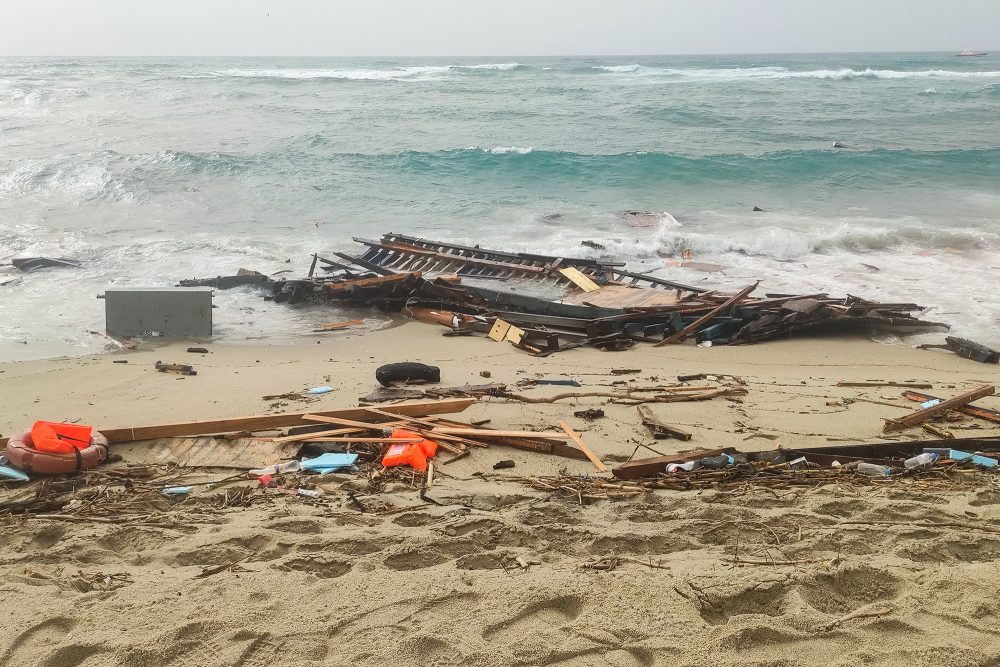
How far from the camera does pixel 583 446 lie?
625 centimetres

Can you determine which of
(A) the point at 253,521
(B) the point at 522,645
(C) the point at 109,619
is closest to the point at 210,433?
(A) the point at 253,521

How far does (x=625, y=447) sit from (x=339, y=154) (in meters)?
24.4

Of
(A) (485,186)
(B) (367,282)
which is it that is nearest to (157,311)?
(B) (367,282)

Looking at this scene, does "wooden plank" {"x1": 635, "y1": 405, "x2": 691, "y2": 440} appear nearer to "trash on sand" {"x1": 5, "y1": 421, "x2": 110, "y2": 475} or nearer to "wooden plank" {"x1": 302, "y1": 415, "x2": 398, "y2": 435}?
"wooden plank" {"x1": 302, "y1": 415, "x2": 398, "y2": 435}

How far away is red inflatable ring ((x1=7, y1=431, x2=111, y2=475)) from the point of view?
18.4 ft

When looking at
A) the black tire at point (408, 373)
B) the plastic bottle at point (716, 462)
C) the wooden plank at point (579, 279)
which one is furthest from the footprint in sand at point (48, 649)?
the wooden plank at point (579, 279)

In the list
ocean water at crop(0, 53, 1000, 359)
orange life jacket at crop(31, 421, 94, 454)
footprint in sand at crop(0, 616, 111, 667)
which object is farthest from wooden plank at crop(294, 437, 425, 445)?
ocean water at crop(0, 53, 1000, 359)

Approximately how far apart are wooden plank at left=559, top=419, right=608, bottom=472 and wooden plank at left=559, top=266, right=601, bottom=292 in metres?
5.19

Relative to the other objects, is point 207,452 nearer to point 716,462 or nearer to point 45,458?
point 45,458

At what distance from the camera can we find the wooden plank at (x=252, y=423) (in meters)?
6.46

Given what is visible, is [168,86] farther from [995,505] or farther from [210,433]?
[995,505]

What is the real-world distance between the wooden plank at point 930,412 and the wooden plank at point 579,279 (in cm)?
554

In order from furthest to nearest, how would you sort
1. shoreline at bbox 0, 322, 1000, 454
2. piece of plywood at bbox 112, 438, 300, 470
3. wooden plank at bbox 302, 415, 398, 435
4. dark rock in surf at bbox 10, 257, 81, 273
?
1. dark rock in surf at bbox 10, 257, 81, 273
2. shoreline at bbox 0, 322, 1000, 454
3. wooden plank at bbox 302, 415, 398, 435
4. piece of plywood at bbox 112, 438, 300, 470

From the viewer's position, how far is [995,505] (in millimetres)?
4852
